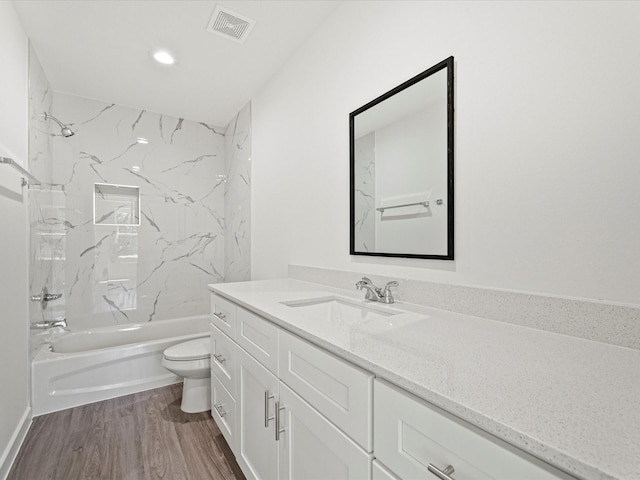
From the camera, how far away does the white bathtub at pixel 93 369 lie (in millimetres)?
2182

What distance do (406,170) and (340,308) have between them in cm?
70

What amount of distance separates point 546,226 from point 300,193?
144 centimetres

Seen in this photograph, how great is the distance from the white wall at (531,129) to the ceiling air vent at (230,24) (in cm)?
67

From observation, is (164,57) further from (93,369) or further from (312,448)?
(312,448)

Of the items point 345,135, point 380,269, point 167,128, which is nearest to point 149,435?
point 380,269

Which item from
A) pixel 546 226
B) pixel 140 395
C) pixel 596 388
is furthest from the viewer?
pixel 140 395

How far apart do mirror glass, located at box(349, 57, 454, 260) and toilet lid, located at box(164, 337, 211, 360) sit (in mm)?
1307

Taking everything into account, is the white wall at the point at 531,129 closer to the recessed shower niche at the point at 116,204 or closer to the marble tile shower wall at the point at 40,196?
the marble tile shower wall at the point at 40,196

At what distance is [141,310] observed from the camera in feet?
10.3

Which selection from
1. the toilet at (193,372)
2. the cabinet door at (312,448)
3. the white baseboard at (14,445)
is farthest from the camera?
the toilet at (193,372)

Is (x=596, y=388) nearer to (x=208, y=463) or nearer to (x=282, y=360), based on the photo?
(x=282, y=360)

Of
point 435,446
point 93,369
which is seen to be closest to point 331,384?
point 435,446

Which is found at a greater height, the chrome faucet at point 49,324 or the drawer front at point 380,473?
the drawer front at point 380,473

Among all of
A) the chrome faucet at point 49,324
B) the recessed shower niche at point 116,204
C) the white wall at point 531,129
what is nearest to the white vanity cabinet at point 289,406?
the white wall at point 531,129
